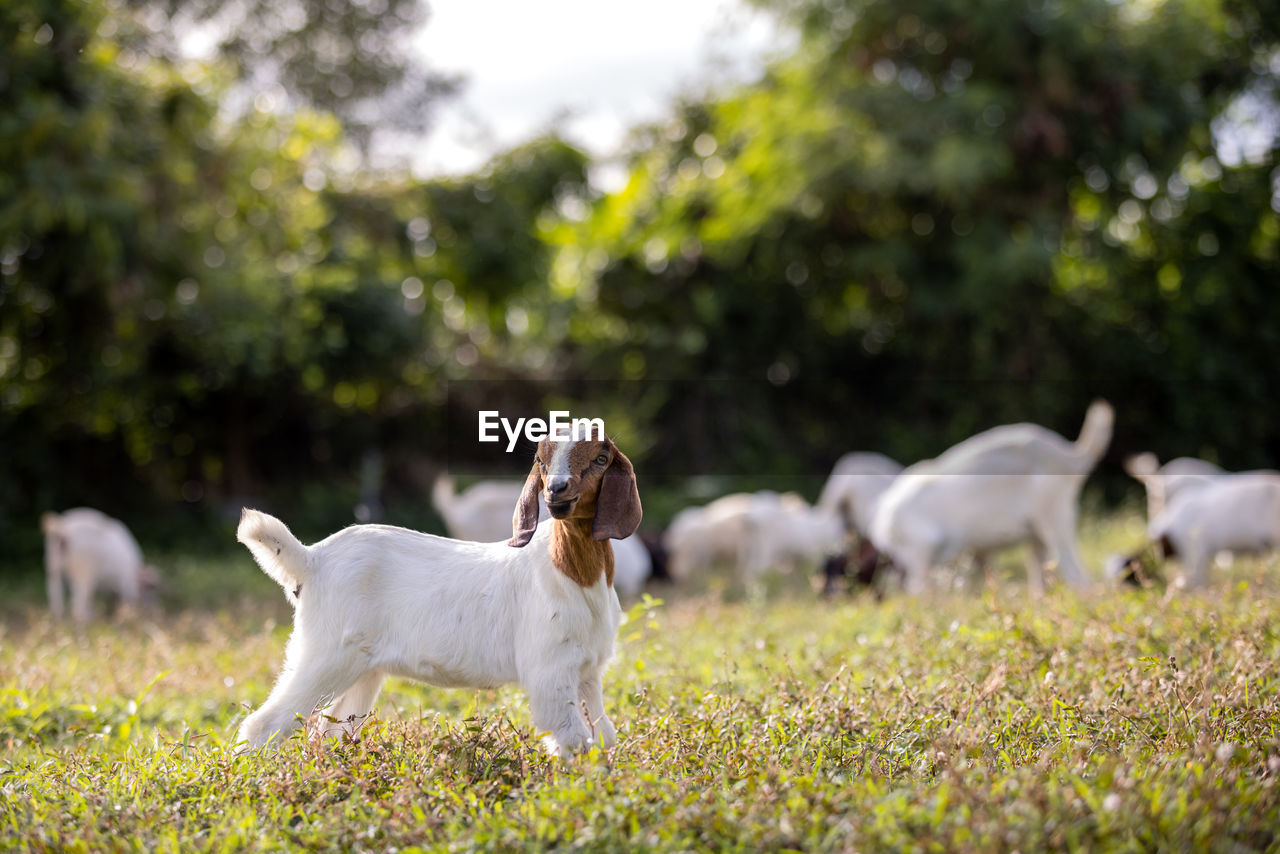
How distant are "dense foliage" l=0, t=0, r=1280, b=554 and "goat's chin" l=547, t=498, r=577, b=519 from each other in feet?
25.4

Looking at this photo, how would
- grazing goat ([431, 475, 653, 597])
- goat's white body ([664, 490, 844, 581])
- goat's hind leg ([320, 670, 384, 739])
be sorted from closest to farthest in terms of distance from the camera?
1. goat's hind leg ([320, 670, 384, 739])
2. grazing goat ([431, 475, 653, 597])
3. goat's white body ([664, 490, 844, 581])

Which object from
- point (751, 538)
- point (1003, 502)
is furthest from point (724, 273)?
point (1003, 502)

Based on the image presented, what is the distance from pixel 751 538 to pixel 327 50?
484 inches

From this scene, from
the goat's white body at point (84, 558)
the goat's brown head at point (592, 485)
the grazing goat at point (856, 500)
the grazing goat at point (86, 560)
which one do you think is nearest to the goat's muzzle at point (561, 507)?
the goat's brown head at point (592, 485)

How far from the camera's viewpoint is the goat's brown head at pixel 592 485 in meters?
3.25

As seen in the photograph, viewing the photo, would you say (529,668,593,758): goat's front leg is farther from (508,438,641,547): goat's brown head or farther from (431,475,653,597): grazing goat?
(431,475,653,597): grazing goat

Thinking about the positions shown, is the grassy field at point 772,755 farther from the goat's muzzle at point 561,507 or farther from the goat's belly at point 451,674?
the goat's muzzle at point 561,507

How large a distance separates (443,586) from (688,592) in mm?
7391

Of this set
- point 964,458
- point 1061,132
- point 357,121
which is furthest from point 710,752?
point 357,121

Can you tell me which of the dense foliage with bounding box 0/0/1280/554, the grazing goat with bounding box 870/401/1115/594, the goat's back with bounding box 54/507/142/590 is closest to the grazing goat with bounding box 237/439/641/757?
the grazing goat with bounding box 870/401/1115/594

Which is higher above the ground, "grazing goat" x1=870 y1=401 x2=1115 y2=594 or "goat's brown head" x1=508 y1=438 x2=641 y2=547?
"goat's brown head" x1=508 y1=438 x2=641 y2=547

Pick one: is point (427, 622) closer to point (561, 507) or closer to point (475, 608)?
point (475, 608)

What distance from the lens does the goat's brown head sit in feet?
10.7

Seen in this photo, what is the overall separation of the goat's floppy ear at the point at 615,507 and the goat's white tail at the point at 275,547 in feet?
3.30
